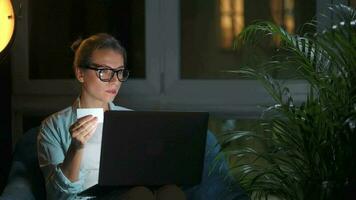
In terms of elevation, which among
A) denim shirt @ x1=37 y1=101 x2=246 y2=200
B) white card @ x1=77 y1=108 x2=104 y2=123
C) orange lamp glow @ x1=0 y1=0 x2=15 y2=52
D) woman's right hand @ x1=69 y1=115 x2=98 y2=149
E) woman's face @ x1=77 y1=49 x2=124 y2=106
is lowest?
denim shirt @ x1=37 y1=101 x2=246 y2=200

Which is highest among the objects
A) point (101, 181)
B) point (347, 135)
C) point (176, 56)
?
point (176, 56)

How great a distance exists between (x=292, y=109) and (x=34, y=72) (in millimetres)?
1444

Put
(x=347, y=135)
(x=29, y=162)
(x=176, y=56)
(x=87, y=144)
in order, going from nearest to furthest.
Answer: (x=347, y=135), (x=87, y=144), (x=29, y=162), (x=176, y=56)

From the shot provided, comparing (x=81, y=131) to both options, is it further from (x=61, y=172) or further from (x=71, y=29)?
(x=71, y=29)

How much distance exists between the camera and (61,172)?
2.61 m

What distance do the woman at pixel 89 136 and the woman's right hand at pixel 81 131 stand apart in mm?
15

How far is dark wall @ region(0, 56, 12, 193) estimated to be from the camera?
3371 millimetres

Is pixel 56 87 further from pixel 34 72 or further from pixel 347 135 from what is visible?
pixel 347 135

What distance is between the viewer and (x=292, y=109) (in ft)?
8.18

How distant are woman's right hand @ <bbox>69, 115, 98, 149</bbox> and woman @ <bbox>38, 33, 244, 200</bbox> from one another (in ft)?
0.05

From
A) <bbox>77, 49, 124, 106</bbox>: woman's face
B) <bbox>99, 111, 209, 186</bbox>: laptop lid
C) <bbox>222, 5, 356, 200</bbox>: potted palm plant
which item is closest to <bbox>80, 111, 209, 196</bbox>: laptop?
<bbox>99, 111, 209, 186</bbox>: laptop lid

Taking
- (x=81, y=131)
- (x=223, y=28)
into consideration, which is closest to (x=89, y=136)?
(x=81, y=131)

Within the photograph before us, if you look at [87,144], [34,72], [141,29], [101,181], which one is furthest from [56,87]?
[101,181]

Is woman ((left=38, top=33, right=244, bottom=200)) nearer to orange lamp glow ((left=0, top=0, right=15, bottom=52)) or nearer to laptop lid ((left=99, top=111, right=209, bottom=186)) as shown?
laptop lid ((left=99, top=111, right=209, bottom=186))
